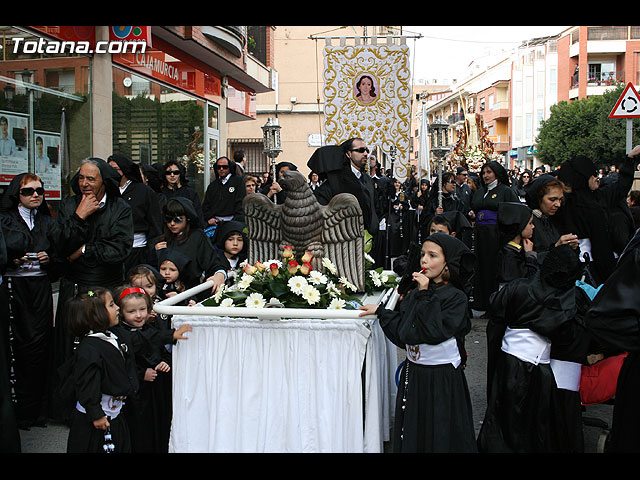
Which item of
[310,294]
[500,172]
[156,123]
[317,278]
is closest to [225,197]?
[500,172]

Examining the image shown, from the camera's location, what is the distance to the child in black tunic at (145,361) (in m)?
4.15

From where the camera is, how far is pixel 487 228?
28.2 ft

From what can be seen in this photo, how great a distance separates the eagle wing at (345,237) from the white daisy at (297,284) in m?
0.66

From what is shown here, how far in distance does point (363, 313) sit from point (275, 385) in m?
0.74

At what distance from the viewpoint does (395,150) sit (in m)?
10.6

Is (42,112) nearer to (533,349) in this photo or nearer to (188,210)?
(188,210)

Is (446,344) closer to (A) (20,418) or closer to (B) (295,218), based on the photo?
(B) (295,218)

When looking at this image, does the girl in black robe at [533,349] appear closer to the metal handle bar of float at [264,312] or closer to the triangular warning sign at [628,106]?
the metal handle bar of float at [264,312]

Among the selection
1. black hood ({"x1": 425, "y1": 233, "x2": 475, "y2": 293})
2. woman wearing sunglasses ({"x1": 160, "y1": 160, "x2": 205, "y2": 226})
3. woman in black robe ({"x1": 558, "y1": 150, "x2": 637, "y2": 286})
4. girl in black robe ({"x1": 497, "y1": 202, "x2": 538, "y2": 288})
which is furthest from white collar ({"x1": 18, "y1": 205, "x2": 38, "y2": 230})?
woman in black robe ({"x1": 558, "y1": 150, "x2": 637, "y2": 286})

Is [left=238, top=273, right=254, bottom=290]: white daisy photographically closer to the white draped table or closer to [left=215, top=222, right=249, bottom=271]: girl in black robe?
the white draped table

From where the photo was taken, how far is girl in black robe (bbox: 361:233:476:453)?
3727 mm

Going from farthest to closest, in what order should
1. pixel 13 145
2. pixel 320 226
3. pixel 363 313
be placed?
pixel 13 145, pixel 320 226, pixel 363 313

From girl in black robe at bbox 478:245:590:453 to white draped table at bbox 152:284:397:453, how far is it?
0.79m
